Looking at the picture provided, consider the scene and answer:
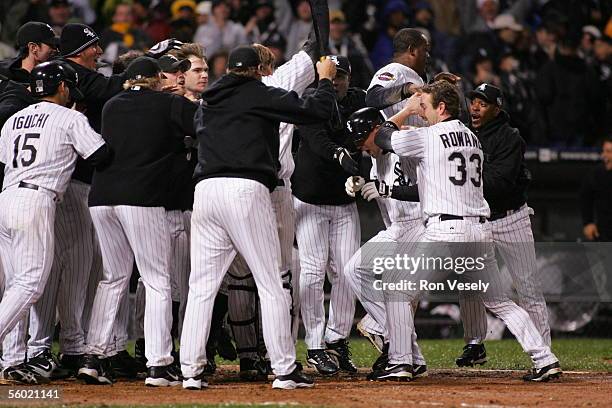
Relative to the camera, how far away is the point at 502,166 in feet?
28.4

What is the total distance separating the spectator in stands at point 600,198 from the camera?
42.4ft

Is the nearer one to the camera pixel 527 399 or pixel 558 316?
pixel 527 399

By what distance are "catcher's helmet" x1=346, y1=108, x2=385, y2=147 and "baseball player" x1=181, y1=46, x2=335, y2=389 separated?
37.0 inches

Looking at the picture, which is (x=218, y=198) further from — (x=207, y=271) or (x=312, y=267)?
(x=312, y=267)

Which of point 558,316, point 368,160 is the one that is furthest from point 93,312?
point 558,316

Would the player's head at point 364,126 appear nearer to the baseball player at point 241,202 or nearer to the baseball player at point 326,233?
the baseball player at point 326,233

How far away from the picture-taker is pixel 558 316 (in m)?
12.9

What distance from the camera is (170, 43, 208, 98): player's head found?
320 inches

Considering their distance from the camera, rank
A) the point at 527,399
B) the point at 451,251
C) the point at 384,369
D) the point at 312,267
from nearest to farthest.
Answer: the point at 527,399
the point at 451,251
the point at 384,369
the point at 312,267

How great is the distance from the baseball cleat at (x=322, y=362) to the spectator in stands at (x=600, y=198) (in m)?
5.44

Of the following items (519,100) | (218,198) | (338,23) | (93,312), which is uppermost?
(338,23)

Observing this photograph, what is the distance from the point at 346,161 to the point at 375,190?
0.44 m

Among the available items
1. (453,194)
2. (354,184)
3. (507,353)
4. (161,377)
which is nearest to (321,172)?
(354,184)

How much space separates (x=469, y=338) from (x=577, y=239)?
191 inches
